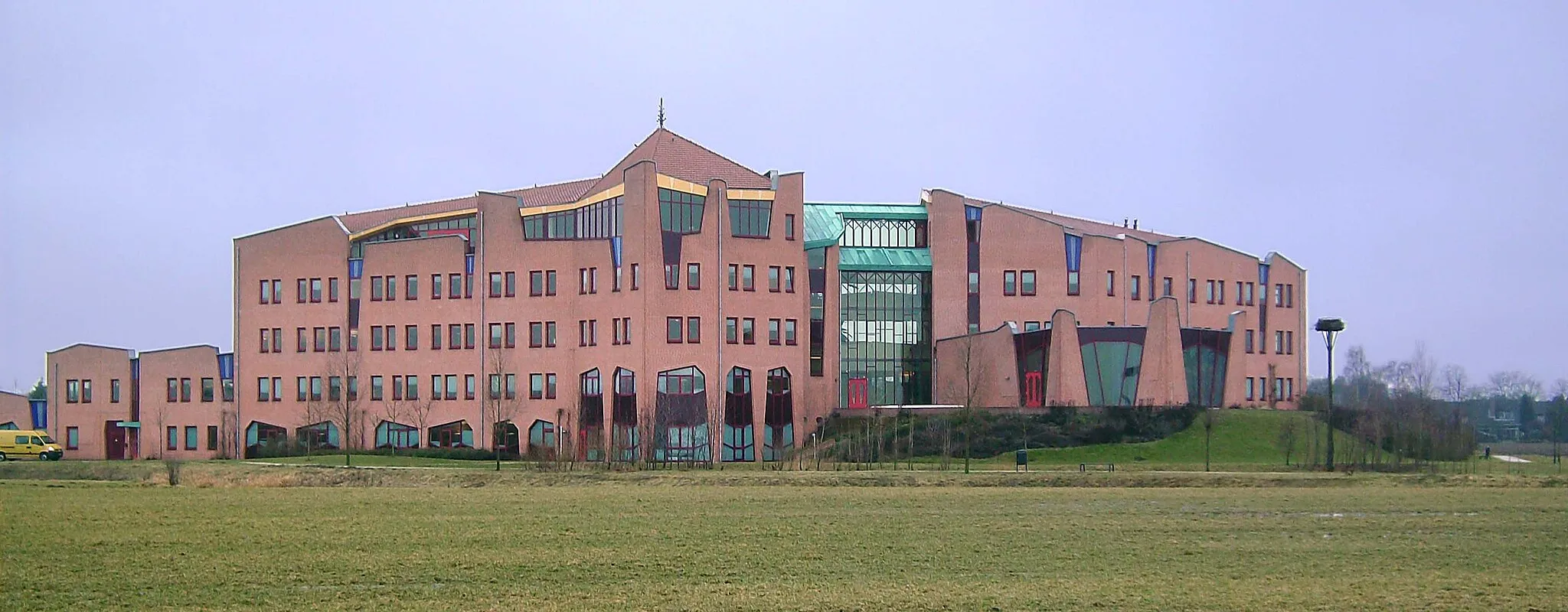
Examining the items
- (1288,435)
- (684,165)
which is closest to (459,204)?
(684,165)

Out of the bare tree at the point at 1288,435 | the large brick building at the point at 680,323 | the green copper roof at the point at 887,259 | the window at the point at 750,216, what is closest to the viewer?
the bare tree at the point at 1288,435

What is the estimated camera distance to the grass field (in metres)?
20.1

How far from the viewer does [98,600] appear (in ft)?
64.4

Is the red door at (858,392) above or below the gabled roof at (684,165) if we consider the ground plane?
below

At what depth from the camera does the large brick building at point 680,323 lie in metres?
83.2

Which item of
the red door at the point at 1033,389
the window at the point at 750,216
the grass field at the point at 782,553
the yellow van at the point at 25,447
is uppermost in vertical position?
the window at the point at 750,216

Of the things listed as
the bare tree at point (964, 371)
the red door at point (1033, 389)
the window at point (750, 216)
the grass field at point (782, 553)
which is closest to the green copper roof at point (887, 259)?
the bare tree at point (964, 371)

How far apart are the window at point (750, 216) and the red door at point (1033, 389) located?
671 inches

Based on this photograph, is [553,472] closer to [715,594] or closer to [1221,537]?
[1221,537]

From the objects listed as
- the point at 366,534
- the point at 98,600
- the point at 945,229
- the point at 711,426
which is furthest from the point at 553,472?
the point at 945,229

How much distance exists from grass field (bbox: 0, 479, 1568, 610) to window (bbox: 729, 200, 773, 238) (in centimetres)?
4565

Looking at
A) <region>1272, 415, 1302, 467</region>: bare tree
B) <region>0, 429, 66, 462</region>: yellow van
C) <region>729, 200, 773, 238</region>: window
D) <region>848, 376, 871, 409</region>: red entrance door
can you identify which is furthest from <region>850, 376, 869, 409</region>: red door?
<region>0, 429, 66, 462</region>: yellow van

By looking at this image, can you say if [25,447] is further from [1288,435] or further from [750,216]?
[1288,435]

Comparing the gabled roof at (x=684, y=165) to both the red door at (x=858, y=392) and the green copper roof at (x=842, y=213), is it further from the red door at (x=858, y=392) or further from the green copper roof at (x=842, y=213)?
the red door at (x=858, y=392)
